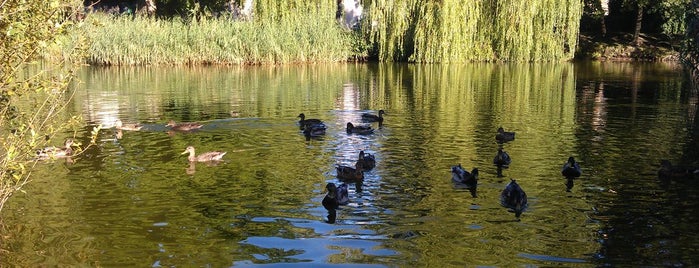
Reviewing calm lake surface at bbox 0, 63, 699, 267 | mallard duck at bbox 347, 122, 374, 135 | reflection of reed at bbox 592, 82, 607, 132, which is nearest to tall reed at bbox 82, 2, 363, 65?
calm lake surface at bbox 0, 63, 699, 267

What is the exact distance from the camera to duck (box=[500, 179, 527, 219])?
1120 cm

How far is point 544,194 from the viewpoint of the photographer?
12172 mm

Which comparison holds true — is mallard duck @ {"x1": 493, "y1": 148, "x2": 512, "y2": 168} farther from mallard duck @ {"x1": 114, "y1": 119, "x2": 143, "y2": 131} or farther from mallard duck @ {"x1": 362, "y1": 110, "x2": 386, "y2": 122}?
mallard duck @ {"x1": 114, "y1": 119, "x2": 143, "y2": 131}

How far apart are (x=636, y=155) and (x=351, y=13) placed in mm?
43441

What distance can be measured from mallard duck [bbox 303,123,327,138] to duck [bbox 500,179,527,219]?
23.9 ft

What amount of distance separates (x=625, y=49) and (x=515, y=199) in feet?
147

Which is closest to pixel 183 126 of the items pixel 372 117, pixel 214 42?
pixel 372 117

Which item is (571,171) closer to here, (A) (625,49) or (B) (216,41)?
(B) (216,41)

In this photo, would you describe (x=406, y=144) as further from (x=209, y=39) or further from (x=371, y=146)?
(x=209, y=39)

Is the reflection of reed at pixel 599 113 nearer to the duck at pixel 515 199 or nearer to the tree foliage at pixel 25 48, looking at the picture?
the duck at pixel 515 199

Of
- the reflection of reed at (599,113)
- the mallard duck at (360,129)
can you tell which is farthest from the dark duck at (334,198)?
the reflection of reed at (599,113)

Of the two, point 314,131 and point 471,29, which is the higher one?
point 471,29

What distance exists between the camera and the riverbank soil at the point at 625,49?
51375 millimetres

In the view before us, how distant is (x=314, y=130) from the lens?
59.6 ft
